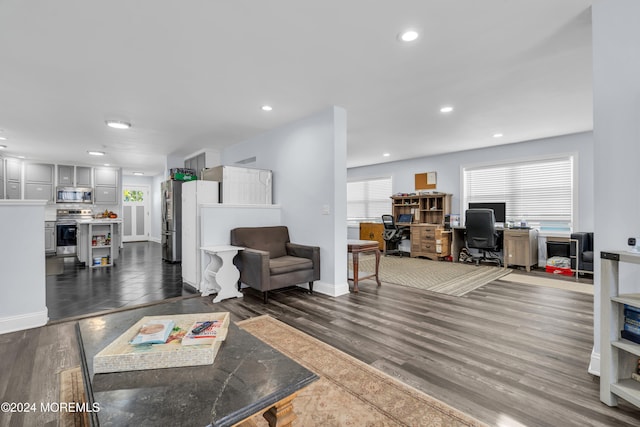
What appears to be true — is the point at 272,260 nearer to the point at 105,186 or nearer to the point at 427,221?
the point at 427,221

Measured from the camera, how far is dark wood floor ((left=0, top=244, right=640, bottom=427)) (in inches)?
66.2

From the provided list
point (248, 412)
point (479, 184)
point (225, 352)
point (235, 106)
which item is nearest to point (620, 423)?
point (248, 412)

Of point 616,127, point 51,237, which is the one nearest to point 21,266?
point 616,127

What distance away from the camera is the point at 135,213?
10984mm

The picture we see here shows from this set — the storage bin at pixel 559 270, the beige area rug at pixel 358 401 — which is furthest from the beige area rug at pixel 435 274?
the beige area rug at pixel 358 401

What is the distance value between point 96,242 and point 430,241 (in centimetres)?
695

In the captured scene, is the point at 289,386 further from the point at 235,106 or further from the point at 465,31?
the point at 235,106

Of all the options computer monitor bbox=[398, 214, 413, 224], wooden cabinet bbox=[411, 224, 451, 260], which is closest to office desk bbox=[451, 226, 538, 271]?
wooden cabinet bbox=[411, 224, 451, 260]

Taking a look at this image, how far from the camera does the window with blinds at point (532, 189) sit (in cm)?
555

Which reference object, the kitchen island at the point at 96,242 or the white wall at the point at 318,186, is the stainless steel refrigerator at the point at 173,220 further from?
the white wall at the point at 318,186

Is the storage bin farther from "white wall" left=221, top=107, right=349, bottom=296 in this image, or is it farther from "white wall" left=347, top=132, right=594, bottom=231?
"white wall" left=221, top=107, right=349, bottom=296

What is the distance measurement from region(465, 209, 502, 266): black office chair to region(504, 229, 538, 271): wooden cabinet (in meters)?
A: 0.22

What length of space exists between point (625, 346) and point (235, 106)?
4.17m

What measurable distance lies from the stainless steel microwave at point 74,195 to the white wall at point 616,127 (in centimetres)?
1067
